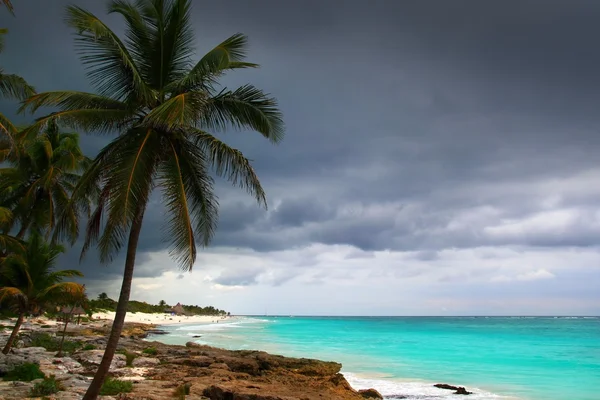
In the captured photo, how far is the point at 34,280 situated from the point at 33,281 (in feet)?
0.15

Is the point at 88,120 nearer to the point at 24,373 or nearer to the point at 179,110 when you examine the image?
the point at 179,110

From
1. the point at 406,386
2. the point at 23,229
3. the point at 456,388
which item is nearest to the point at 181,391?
the point at 406,386

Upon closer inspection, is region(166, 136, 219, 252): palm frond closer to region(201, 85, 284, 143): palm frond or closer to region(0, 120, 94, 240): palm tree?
region(201, 85, 284, 143): palm frond

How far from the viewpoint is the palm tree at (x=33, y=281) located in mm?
14734

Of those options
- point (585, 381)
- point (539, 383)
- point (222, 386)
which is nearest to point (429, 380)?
point (539, 383)

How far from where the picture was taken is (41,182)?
2255 centimetres

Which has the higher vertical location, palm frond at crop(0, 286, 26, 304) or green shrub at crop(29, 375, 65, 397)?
palm frond at crop(0, 286, 26, 304)

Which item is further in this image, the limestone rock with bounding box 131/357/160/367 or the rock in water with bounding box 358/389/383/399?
the limestone rock with bounding box 131/357/160/367

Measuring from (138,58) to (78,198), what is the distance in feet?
11.2

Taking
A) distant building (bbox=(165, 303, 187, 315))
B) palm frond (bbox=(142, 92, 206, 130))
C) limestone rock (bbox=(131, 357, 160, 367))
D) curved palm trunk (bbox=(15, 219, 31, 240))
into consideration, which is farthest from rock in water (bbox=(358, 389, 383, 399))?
distant building (bbox=(165, 303, 187, 315))

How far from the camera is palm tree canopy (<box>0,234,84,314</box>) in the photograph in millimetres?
14797

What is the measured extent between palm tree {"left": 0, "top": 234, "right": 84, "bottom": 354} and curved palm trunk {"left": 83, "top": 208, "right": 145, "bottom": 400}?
726 centimetres

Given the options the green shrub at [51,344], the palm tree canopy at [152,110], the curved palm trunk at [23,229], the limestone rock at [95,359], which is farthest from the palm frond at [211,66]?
the curved palm trunk at [23,229]

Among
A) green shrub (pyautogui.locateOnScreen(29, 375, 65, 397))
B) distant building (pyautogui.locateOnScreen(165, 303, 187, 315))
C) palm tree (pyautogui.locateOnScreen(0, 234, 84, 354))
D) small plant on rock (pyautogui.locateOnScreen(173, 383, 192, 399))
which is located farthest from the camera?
distant building (pyautogui.locateOnScreen(165, 303, 187, 315))
